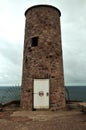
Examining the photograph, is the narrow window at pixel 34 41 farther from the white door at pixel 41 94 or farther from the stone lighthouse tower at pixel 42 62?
the white door at pixel 41 94

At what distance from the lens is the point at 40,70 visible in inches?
424

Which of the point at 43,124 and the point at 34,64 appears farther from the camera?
the point at 34,64

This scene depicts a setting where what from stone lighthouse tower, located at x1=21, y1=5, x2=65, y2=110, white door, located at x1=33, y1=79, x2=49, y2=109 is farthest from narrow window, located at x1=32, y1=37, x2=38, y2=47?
white door, located at x1=33, y1=79, x2=49, y2=109

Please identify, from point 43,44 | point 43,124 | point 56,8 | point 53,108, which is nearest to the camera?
point 43,124

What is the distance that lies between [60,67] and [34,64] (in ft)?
5.68

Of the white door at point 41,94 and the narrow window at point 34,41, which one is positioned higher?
the narrow window at point 34,41

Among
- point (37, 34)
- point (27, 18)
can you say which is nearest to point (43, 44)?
point (37, 34)

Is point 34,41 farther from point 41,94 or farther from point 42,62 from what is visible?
point 41,94

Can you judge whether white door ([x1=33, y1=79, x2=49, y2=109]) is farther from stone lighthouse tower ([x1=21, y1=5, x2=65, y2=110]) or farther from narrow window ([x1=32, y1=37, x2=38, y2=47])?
narrow window ([x1=32, y1=37, x2=38, y2=47])

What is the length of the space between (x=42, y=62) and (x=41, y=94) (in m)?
2.02

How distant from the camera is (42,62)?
10.9 meters

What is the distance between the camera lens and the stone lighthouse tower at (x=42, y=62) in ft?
34.6

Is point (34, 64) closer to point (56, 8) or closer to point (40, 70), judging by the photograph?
point (40, 70)

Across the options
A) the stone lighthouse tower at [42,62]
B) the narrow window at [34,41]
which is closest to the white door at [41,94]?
the stone lighthouse tower at [42,62]
